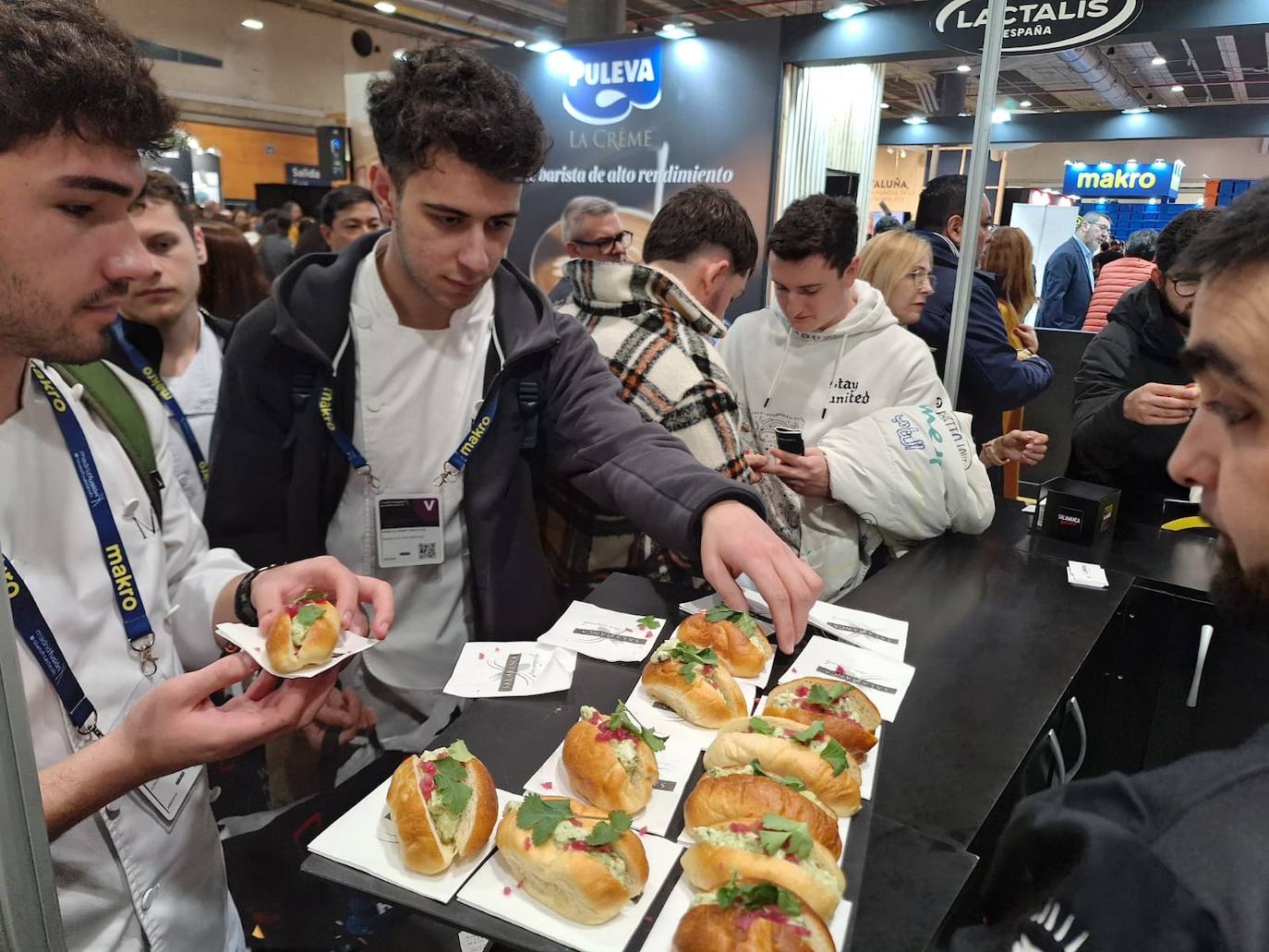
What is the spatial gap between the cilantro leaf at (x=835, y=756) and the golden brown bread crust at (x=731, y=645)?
249mm

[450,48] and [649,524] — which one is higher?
[450,48]

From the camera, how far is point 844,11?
5.91 metres

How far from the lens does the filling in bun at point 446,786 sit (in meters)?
0.89

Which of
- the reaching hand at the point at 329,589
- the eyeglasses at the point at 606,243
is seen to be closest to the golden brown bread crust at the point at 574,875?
the reaching hand at the point at 329,589

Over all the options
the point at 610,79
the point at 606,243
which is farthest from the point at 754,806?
the point at 610,79

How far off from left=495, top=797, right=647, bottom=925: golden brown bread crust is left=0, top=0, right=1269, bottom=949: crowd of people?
396mm

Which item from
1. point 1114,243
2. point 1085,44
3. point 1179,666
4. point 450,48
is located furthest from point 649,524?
point 1114,243

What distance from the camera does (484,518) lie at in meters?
1.68

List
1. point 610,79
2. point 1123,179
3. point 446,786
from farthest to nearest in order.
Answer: point 1123,179 < point 610,79 < point 446,786

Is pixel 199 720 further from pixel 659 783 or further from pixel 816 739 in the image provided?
pixel 816 739

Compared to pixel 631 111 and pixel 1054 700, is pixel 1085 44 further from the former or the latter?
pixel 631 111

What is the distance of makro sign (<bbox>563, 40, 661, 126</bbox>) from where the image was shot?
7.06 metres

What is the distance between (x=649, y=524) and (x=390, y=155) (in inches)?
36.4

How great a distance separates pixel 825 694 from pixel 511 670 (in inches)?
19.3
